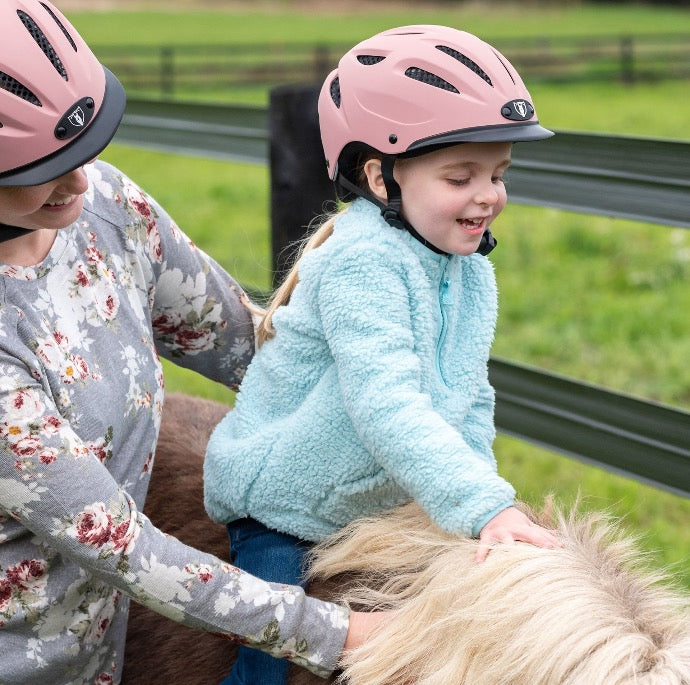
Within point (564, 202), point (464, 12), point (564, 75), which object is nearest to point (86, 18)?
point (464, 12)

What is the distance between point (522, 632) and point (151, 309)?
1012 mm

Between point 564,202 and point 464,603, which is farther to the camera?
point 564,202

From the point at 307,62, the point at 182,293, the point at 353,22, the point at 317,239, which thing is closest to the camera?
the point at 317,239

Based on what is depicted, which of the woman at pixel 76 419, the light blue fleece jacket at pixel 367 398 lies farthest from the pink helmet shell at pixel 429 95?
the woman at pixel 76 419

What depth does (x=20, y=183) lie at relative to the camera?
1590 mm

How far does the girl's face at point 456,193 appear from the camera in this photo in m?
1.79

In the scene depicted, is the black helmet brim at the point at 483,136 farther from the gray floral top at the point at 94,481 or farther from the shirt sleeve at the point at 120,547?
the shirt sleeve at the point at 120,547

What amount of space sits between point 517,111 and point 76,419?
0.87 m

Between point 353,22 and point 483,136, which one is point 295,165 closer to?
point 483,136

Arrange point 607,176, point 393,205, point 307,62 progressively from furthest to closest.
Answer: point 307,62
point 607,176
point 393,205

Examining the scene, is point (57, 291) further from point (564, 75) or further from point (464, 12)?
point (464, 12)

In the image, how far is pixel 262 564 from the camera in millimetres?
1893

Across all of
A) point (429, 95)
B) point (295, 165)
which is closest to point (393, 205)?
point (429, 95)

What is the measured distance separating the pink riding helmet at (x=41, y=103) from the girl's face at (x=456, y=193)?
0.51 meters
